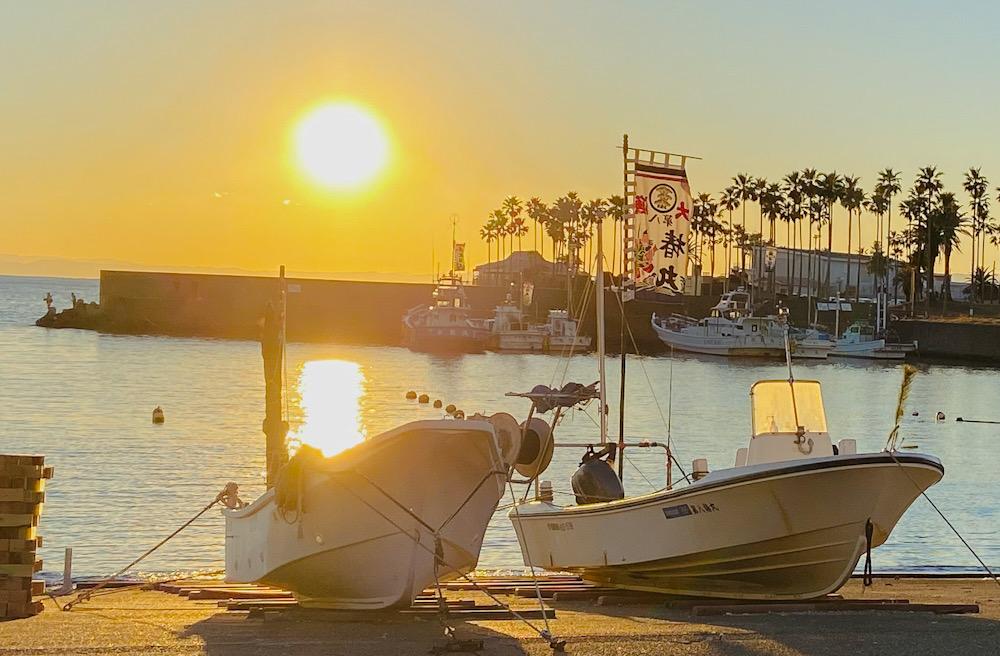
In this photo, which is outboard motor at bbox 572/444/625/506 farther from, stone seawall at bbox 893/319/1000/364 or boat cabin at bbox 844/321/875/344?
boat cabin at bbox 844/321/875/344

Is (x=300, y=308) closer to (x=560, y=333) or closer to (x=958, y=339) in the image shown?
(x=560, y=333)

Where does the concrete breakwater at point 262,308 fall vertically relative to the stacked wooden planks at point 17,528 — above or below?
above

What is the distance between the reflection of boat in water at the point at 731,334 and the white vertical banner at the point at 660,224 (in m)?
99.7

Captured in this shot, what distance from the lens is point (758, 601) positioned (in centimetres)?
1641

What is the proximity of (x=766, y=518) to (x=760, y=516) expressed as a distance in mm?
70

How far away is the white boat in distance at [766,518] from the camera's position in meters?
15.3

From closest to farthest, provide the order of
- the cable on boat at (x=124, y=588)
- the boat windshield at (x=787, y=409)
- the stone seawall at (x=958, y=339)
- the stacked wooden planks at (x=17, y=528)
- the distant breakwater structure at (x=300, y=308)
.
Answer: the stacked wooden planks at (x=17, y=528) < the cable on boat at (x=124, y=588) < the boat windshield at (x=787, y=409) < the stone seawall at (x=958, y=339) < the distant breakwater structure at (x=300, y=308)

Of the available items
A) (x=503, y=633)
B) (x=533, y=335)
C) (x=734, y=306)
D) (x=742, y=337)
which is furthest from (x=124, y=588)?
(x=734, y=306)

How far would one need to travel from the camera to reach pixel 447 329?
404 feet

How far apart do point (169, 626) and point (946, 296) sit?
131493 millimetres

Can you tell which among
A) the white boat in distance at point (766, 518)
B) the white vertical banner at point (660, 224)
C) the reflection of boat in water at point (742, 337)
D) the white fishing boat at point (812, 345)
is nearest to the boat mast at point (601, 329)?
the white vertical banner at point (660, 224)

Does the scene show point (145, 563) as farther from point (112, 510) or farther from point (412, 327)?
point (412, 327)

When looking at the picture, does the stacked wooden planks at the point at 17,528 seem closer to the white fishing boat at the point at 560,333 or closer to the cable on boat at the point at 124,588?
the cable on boat at the point at 124,588

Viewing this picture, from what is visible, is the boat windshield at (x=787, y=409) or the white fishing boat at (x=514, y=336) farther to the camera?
the white fishing boat at (x=514, y=336)
